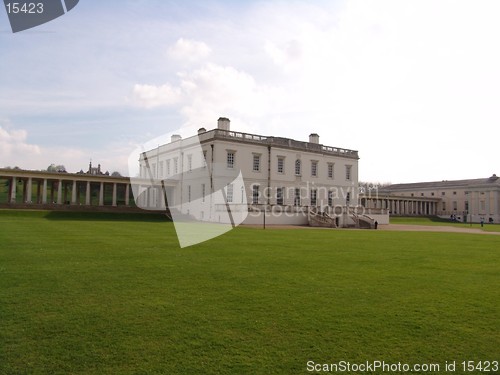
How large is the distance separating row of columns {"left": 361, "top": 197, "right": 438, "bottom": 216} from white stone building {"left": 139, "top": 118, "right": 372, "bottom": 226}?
29043mm

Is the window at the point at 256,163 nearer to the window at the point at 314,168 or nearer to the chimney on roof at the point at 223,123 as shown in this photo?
the chimney on roof at the point at 223,123

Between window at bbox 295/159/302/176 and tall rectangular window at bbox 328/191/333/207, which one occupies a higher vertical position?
window at bbox 295/159/302/176

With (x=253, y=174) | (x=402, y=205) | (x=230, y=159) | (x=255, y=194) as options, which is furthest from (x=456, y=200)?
(x=230, y=159)

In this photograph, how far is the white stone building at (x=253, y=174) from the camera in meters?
47.6

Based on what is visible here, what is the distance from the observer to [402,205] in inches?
3585

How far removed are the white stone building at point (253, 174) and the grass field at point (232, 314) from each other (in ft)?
101

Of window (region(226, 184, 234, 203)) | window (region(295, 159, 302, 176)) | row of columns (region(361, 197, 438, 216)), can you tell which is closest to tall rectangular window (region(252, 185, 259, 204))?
window (region(226, 184, 234, 203))

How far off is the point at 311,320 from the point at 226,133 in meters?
42.5

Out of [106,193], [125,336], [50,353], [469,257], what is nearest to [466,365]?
[125,336]

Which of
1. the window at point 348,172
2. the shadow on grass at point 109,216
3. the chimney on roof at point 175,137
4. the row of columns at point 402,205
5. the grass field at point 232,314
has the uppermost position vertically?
the chimney on roof at point 175,137

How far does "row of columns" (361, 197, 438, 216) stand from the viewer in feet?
289

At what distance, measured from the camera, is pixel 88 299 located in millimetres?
7859

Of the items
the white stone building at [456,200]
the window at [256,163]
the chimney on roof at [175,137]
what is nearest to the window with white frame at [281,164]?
the window at [256,163]

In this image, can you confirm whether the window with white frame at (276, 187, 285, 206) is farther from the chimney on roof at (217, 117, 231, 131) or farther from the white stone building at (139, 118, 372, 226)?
the chimney on roof at (217, 117, 231, 131)
